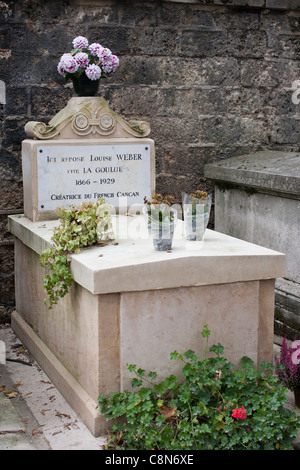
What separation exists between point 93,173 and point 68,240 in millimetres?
1323

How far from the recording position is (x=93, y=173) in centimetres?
525

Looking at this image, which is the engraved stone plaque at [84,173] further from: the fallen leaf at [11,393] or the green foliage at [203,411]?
the green foliage at [203,411]

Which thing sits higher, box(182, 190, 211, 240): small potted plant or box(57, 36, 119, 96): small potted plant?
box(57, 36, 119, 96): small potted plant

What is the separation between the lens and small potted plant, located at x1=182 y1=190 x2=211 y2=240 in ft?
13.6

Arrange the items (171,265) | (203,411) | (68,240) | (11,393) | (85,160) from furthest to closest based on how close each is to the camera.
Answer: (85,160), (11,393), (68,240), (171,265), (203,411)

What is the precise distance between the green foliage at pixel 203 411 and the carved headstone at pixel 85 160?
1.96 m

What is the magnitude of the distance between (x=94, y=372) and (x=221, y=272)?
95cm

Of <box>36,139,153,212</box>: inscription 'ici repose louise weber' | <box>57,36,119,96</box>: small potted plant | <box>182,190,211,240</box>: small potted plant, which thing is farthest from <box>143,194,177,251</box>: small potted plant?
<box>57,36,119,96</box>: small potted plant

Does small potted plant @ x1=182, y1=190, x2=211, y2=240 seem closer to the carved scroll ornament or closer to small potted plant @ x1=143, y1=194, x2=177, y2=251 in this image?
small potted plant @ x1=143, y1=194, x2=177, y2=251

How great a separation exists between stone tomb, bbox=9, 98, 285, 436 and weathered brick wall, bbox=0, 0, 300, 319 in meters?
2.16

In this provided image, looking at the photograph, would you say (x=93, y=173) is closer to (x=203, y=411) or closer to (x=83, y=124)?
(x=83, y=124)

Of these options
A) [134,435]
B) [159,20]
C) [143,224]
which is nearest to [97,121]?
[143,224]

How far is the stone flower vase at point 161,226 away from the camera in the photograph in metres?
3.92

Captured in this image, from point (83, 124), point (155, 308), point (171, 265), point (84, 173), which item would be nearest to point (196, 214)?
point (171, 265)
